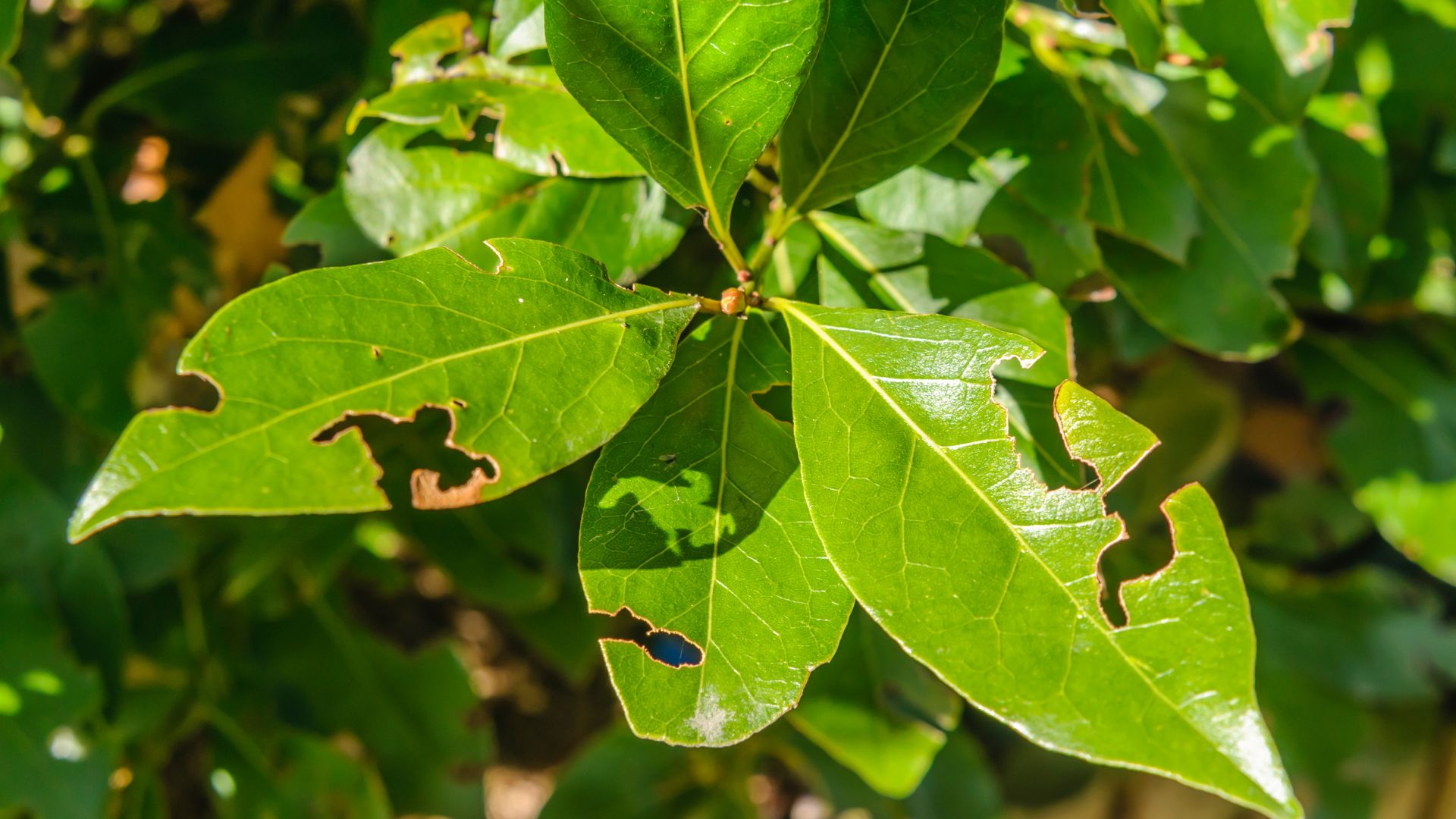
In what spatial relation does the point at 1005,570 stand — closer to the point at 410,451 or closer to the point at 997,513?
the point at 997,513

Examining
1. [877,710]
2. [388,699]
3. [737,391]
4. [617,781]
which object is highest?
[737,391]

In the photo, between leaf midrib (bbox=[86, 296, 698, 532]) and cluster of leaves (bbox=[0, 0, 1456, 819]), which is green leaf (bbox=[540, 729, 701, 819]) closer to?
cluster of leaves (bbox=[0, 0, 1456, 819])

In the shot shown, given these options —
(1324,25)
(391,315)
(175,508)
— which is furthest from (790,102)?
(1324,25)

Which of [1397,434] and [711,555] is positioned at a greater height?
[711,555]

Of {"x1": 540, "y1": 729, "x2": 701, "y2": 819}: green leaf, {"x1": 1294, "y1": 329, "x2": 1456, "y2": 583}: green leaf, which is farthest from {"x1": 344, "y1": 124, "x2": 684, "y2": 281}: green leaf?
{"x1": 1294, "y1": 329, "x2": 1456, "y2": 583}: green leaf

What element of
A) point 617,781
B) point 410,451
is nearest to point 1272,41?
point 410,451

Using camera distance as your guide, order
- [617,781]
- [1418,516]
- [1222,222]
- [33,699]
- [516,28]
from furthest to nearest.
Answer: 1. [617,781]
2. [1418,516]
3. [33,699]
4. [1222,222]
5. [516,28]

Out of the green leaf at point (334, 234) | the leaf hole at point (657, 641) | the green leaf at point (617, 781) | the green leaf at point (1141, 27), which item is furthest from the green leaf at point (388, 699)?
the green leaf at point (1141, 27)
